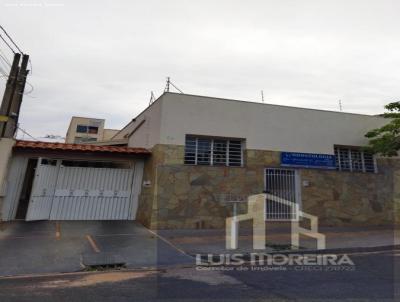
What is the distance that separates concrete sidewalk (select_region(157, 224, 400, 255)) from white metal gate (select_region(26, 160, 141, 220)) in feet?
8.69

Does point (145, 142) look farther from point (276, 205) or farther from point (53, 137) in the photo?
point (53, 137)

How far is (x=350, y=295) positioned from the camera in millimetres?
4520

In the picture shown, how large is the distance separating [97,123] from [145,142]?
4951cm

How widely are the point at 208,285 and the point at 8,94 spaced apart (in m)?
10.4

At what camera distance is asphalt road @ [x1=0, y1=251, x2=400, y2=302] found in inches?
174

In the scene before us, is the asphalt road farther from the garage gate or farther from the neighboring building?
the neighboring building

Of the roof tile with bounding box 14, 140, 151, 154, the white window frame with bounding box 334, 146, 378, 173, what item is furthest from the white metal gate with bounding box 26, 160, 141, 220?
the white window frame with bounding box 334, 146, 378, 173

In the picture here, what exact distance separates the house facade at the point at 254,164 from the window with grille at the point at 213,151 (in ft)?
0.13

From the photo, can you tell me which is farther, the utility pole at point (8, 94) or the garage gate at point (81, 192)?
the garage gate at point (81, 192)

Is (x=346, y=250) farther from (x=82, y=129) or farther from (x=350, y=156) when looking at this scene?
(x=82, y=129)

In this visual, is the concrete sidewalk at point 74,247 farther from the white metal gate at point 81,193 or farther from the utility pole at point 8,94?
the utility pole at point 8,94

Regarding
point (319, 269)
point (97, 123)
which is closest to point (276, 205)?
point (319, 269)

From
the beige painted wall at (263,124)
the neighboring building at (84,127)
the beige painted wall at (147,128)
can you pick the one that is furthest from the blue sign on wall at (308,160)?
the neighboring building at (84,127)

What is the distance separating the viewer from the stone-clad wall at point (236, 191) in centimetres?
1057
